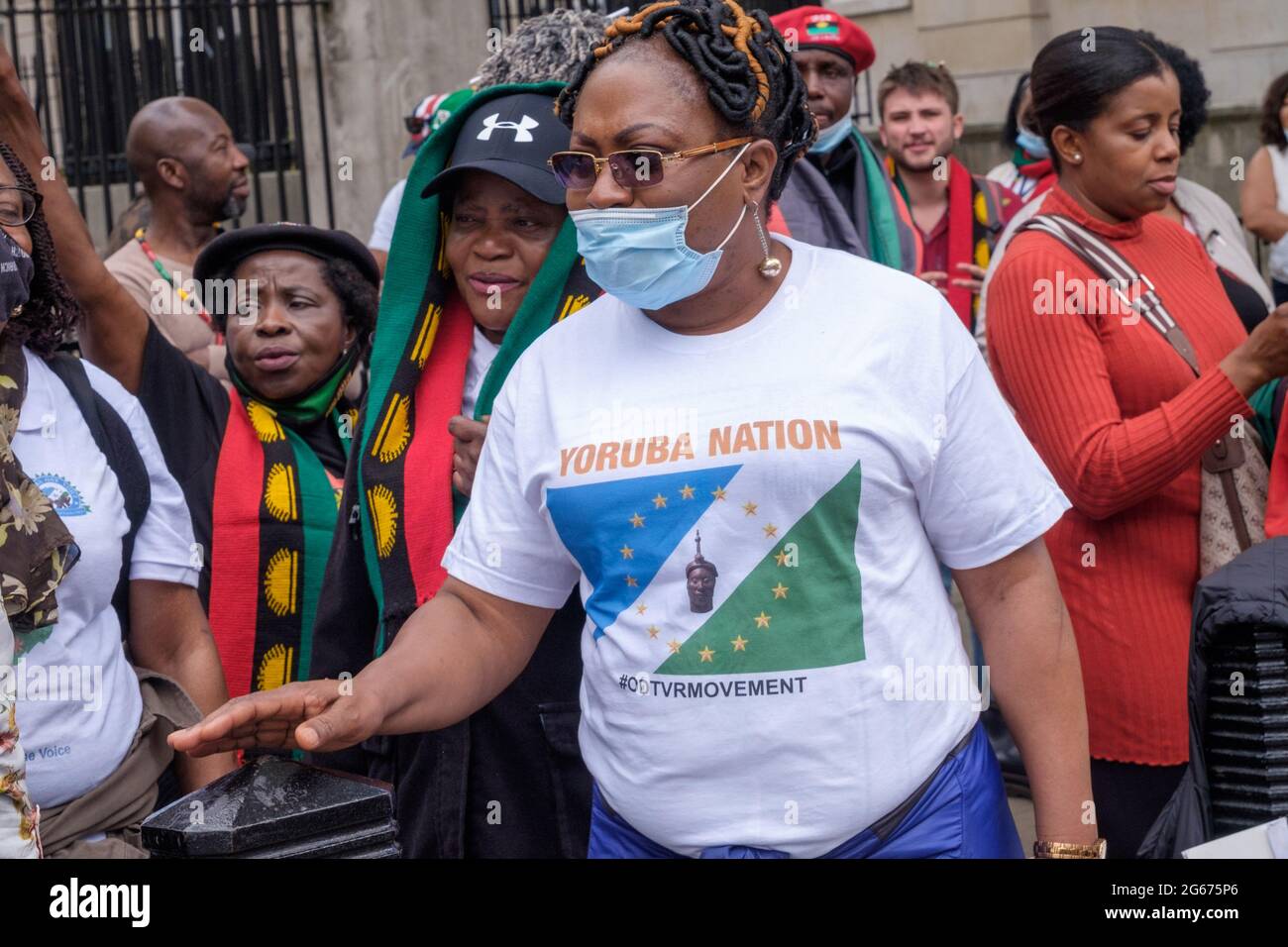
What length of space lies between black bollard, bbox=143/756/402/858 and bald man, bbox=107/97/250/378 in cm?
361

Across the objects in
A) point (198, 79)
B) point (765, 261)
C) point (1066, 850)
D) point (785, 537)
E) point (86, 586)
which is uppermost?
point (198, 79)

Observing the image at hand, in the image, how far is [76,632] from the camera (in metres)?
2.65

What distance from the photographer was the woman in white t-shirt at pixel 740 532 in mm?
2189

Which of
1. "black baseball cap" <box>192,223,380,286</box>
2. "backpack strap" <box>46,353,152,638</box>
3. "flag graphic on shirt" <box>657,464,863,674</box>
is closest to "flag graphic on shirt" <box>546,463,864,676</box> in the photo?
"flag graphic on shirt" <box>657,464,863,674</box>

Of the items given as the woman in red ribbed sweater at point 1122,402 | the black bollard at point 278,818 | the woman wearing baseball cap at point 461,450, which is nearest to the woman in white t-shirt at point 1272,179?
the woman in red ribbed sweater at point 1122,402

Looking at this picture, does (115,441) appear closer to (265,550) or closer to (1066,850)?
(265,550)

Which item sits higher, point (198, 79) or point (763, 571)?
point (198, 79)

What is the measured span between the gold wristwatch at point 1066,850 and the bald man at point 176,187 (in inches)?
148

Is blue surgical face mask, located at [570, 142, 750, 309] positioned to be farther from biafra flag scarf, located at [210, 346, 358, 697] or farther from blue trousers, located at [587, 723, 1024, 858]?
biafra flag scarf, located at [210, 346, 358, 697]

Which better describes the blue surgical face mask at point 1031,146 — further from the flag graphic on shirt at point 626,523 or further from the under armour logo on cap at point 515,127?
the flag graphic on shirt at point 626,523

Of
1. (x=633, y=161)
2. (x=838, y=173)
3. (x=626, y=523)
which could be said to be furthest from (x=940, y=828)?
(x=838, y=173)

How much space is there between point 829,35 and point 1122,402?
253cm

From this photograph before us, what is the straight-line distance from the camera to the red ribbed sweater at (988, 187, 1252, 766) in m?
3.08

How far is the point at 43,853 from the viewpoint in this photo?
2.51 metres
